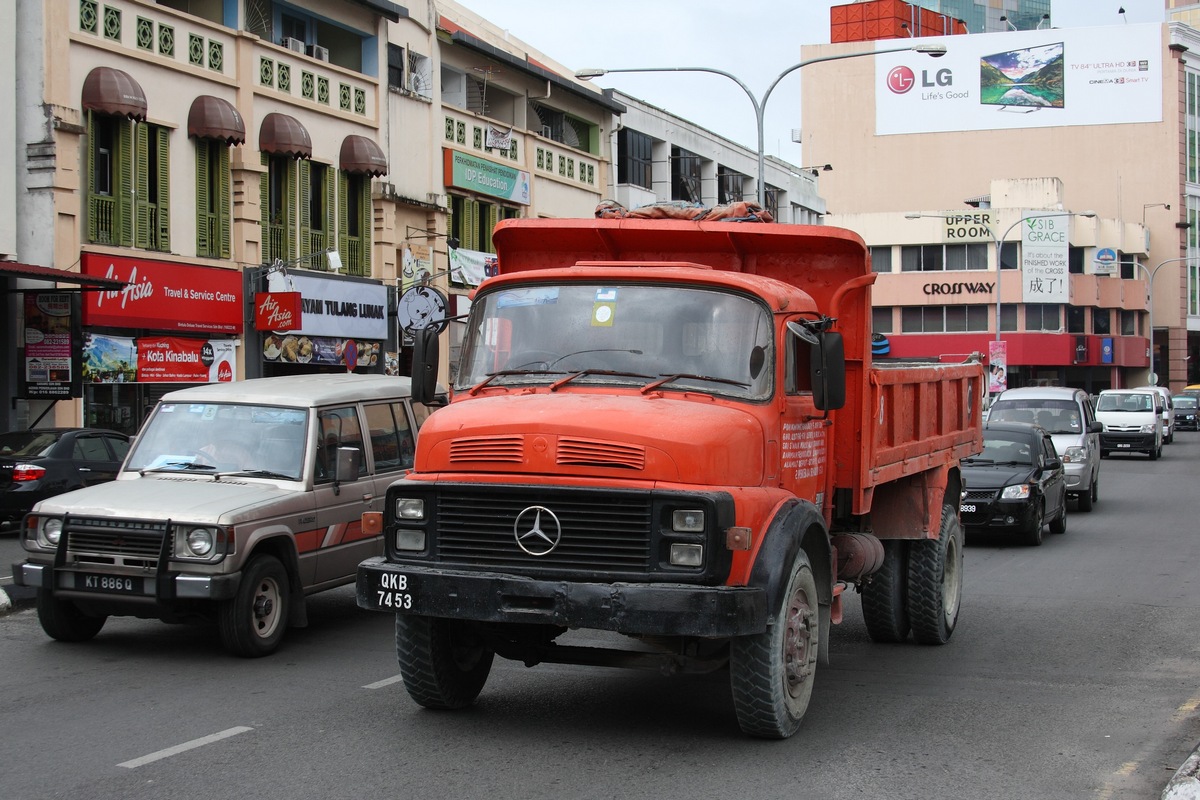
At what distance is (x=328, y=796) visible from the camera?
6387mm

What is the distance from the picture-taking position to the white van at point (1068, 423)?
2366 cm

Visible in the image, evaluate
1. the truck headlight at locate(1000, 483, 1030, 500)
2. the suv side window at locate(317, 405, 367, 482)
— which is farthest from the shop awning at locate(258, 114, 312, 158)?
the suv side window at locate(317, 405, 367, 482)

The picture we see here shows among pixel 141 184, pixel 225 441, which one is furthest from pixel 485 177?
pixel 225 441

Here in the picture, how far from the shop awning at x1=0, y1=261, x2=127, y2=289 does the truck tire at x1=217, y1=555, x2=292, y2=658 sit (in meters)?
13.6

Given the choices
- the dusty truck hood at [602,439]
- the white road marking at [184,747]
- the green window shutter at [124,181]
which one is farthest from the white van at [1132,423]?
the white road marking at [184,747]

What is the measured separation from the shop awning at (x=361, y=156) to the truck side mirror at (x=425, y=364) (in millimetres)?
24186

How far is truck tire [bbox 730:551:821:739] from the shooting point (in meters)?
7.21

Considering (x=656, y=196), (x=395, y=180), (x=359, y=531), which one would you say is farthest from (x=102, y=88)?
(x=656, y=196)

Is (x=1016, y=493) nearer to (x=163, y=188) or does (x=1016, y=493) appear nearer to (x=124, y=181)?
(x=124, y=181)

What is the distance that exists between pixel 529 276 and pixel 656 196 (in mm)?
40140

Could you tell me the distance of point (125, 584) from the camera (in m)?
9.52

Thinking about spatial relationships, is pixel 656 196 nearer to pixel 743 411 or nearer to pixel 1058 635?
pixel 1058 635

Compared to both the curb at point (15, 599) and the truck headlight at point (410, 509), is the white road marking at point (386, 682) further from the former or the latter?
the curb at point (15, 599)

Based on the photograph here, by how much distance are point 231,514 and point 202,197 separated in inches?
774
